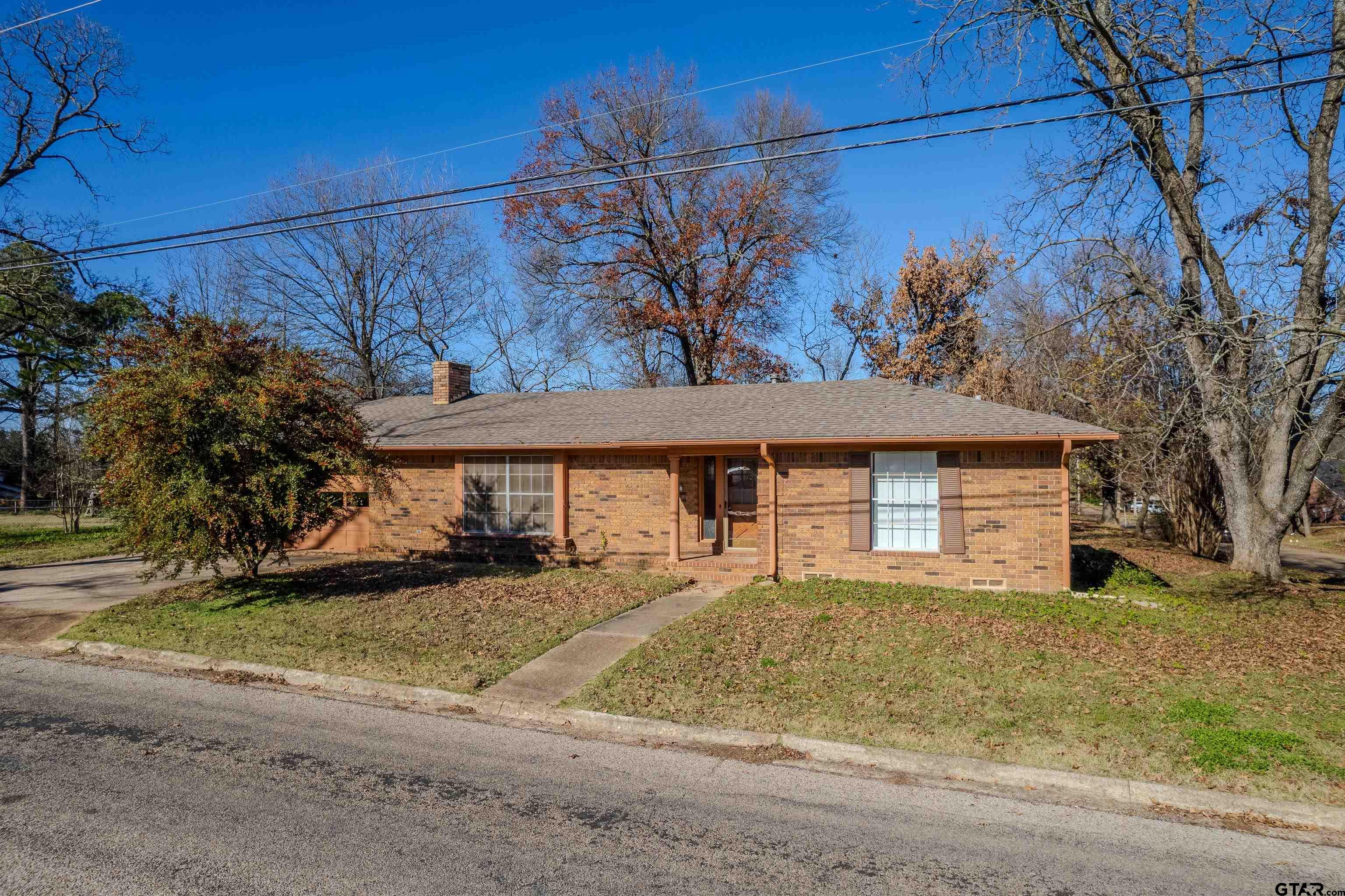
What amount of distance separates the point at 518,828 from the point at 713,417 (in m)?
11.0

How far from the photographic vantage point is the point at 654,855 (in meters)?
4.42

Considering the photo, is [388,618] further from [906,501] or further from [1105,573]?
[1105,573]

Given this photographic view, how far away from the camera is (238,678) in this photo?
8.42 m

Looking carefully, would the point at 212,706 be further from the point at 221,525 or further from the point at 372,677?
the point at 221,525

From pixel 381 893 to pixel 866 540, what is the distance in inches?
400

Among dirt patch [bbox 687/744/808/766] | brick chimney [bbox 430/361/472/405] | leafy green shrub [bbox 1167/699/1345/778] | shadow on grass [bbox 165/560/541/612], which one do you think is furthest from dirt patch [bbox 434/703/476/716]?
brick chimney [bbox 430/361/472/405]

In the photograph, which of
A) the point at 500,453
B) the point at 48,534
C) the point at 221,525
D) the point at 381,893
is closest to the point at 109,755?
the point at 381,893

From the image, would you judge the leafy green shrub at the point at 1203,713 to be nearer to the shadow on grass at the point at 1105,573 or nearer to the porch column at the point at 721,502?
the shadow on grass at the point at 1105,573

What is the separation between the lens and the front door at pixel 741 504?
52.5 feet

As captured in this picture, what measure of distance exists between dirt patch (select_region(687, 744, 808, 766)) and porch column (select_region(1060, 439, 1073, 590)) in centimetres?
778

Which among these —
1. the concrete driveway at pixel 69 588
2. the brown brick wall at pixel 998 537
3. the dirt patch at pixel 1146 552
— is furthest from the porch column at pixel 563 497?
the dirt patch at pixel 1146 552

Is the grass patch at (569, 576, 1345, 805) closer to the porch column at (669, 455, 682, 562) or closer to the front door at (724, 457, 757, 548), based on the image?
the porch column at (669, 455, 682, 562)

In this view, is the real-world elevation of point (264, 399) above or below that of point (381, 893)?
above

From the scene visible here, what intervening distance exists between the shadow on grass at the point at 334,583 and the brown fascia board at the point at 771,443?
2.27 m
